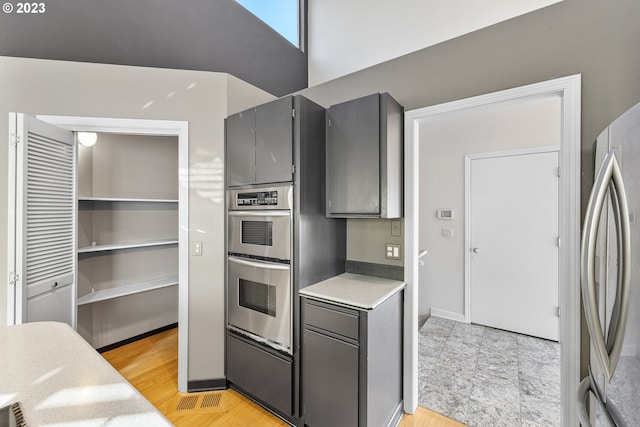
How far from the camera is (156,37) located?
110 inches

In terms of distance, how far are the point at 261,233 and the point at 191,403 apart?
1.40 m

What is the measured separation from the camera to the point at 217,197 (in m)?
2.29

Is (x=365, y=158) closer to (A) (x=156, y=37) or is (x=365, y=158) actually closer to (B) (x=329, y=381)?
(B) (x=329, y=381)

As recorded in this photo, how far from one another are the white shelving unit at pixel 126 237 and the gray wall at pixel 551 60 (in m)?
2.82

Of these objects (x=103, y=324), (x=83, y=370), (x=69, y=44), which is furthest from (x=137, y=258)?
(x=83, y=370)

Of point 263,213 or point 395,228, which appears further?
point 395,228

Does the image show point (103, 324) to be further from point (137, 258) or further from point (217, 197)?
point (217, 197)

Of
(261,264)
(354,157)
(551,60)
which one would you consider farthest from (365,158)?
(551,60)

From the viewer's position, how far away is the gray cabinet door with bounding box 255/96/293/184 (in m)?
1.88

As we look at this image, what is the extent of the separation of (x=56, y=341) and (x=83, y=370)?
0.33 metres

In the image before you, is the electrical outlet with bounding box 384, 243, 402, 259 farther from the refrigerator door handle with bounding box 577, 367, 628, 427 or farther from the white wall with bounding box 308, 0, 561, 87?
the white wall with bounding box 308, 0, 561, 87

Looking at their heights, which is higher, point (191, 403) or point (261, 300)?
point (261, 300)

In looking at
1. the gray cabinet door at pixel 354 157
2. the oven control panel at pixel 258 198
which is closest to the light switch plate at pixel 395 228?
the gray cabinet door at pixel 354 157

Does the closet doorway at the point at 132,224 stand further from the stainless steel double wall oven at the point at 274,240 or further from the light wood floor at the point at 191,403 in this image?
the stainless steel double wall oven at the point at 274,240
